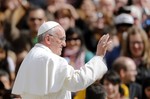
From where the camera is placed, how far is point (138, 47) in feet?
39.8

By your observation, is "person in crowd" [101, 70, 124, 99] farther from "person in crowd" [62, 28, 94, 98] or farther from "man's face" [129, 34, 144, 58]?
"man's face" [129, 34, 144, 58]

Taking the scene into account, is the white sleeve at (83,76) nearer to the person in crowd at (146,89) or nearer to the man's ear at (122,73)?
the person in crowd at (146,89)

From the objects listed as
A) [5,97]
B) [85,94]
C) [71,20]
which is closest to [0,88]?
[5,97]

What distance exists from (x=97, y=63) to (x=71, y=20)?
6239 millimetres

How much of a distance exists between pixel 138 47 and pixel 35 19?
6.53 feet

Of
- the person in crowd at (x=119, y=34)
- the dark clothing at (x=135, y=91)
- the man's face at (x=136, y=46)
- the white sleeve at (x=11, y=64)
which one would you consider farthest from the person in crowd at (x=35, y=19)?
the dark clothing at (x=135, y=91)

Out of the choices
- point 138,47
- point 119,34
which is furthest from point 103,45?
point 119,34

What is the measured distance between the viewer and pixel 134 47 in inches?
478

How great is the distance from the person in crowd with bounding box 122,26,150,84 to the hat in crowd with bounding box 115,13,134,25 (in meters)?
0.91

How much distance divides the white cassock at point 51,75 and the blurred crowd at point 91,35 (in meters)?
2.22

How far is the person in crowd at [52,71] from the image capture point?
23.9ft

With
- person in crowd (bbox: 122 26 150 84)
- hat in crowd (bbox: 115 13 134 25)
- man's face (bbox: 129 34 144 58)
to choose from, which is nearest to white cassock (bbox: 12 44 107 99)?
person in crowd (bbox: 122 26 150 84)

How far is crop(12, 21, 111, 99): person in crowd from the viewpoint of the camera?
729 cm

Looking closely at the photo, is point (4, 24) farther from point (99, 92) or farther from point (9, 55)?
point (99, 92)
